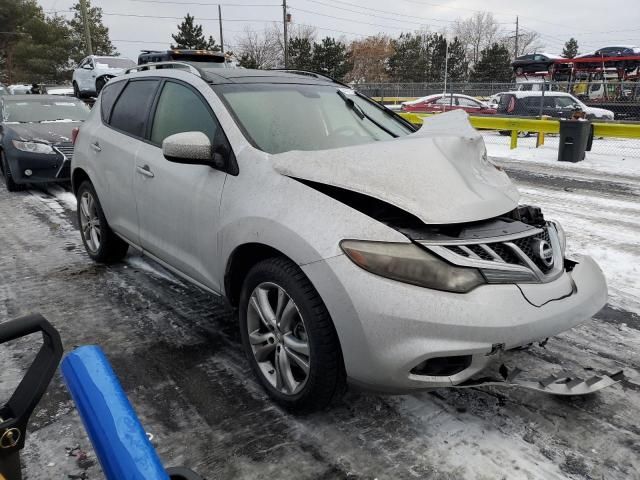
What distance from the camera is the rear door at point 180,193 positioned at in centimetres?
302

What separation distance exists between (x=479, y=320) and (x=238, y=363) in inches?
62.0

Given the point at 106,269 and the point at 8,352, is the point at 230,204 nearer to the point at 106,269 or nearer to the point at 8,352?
the point at 8,352

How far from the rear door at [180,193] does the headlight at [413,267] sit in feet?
3.52

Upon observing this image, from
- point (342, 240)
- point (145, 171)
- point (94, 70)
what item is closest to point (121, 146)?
point (145, 171)

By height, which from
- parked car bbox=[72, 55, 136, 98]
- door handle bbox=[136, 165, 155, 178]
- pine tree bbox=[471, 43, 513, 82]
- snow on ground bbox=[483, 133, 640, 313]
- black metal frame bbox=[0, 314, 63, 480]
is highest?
pine tree bbox=[471, 43, 513, 82]

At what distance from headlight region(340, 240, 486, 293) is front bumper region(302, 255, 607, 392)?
0.10ft

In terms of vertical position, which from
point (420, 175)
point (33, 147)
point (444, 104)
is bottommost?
point (33, 147)

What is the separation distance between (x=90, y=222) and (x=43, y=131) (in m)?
4.90

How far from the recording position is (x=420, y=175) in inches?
100

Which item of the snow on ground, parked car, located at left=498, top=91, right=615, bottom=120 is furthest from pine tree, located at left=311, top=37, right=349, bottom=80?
the snow on ground

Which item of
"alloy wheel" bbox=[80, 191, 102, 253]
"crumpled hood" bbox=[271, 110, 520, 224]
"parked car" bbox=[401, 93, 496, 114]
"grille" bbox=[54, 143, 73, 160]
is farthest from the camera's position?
"parked car" bbox=[401, 93, 496, 114]

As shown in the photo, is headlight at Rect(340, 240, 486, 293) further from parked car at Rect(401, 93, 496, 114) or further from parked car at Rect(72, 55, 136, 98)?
parked car at Rect(72, 55, 136, 98)

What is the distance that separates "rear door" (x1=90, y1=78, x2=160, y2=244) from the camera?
390 cm

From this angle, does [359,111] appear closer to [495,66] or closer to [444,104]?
[444,104]
